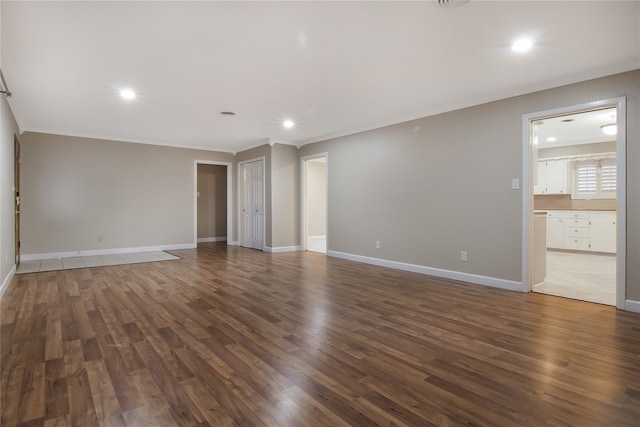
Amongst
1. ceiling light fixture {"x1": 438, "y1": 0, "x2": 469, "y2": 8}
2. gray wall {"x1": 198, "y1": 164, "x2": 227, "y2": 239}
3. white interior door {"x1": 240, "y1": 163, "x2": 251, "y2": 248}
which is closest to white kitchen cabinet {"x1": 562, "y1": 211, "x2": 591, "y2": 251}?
ceiling light fixture {"x1": 438, "y1": 0, "x2": 469, "y2": 8}

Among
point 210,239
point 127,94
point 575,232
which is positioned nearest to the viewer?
point 127,94

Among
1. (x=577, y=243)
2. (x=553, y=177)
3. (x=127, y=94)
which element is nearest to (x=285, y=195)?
(x=127, y=94)

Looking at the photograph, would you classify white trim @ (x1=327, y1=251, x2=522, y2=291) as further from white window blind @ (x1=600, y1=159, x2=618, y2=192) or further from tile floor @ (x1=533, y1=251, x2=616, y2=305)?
white window blind @ (x1=600, y1=159, x2=618, y2=192)

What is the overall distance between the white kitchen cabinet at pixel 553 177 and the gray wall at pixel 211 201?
785cm

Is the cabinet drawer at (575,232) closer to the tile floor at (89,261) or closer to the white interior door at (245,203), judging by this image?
the white interior door at (245,203)

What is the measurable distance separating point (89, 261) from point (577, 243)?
9.45 m

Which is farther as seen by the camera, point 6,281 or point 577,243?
point 577,243

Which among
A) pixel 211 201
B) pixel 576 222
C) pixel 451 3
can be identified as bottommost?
pixel 576 222

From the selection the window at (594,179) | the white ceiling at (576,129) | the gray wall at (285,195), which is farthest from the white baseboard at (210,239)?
the window at (594,179)

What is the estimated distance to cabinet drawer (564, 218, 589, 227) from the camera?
701 cm

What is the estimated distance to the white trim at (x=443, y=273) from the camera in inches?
161

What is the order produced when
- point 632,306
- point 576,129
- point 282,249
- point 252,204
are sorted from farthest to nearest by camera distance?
point 252,204, point 282,249, point 576,129, point 632,306

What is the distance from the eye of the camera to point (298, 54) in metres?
3.02

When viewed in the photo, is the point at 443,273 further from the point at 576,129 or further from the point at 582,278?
the point at 576,129
